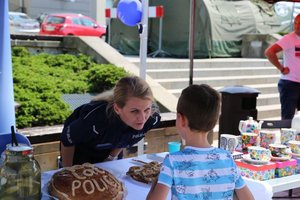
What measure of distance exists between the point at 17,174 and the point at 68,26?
18896 mm

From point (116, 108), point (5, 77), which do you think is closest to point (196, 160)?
point (116, 108)

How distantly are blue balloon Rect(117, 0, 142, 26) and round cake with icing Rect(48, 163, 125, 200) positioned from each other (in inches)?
98.5

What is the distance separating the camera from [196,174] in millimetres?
1900

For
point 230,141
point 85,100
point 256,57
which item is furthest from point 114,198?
point 256,57

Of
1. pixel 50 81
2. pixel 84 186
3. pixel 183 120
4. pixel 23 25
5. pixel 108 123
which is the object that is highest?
pixel 183 120

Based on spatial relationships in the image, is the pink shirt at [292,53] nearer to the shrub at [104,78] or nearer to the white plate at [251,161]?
the shrub at [104,78]

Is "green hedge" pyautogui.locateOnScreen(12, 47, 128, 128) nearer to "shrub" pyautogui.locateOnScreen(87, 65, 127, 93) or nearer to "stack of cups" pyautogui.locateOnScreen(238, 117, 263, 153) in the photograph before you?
"shrub" pyautogui.locateOnScreen(87, 65, 127, 93)

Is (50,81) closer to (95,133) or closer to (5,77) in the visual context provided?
(5,77)

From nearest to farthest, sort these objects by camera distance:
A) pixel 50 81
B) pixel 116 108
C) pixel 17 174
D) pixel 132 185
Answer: pixel 17 174
pixel 132 185
pixel 116 108
pixel 50 81

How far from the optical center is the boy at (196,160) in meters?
1.85

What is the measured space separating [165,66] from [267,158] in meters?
7.59

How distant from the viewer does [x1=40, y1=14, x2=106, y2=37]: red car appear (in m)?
19.6

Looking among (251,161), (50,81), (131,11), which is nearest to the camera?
(251,161)

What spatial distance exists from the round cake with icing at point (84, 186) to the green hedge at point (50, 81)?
347 centimetres
